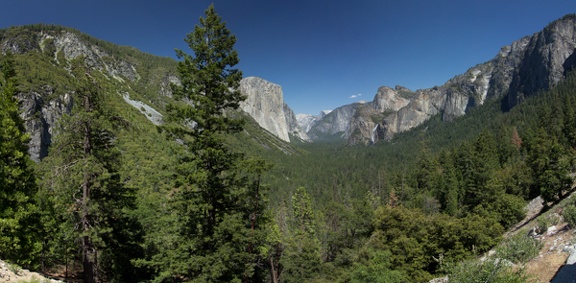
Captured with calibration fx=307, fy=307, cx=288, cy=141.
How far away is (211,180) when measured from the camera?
11.9 metres

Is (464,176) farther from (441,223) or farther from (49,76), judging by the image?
(49,76)

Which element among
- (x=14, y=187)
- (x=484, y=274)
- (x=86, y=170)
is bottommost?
(x=484, y=274)

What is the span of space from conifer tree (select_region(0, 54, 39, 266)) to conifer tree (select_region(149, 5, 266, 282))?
6.63m

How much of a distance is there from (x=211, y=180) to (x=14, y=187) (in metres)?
10.0

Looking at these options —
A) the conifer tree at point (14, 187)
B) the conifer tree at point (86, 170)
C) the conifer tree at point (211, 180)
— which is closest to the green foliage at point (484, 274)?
the conifer tree at point (211, 180)

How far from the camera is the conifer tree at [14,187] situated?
532 inches

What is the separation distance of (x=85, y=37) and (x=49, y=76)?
4313 inches

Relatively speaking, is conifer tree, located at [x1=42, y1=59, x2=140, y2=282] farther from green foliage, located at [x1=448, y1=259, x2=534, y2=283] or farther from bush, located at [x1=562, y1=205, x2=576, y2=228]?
bush, located at [x1=562, y1=205, x2=576, y2=228]

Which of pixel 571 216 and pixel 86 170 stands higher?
pixel 86 170

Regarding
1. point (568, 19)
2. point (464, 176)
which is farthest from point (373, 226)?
point (568, 19)

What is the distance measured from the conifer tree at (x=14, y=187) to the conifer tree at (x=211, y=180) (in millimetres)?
6633

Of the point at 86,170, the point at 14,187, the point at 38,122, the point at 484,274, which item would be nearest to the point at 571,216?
the point at 484,274

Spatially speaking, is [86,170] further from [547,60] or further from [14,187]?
[547,60]

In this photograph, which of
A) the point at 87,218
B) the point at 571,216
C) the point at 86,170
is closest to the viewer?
the point at 86,170
